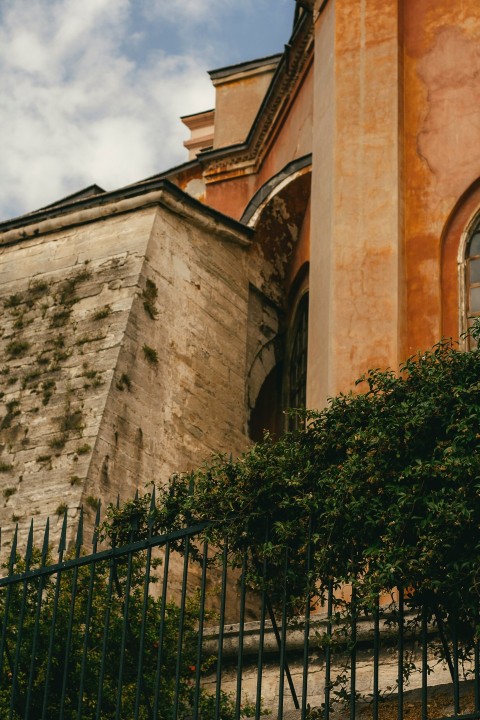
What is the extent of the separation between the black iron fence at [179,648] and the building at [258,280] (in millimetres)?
2458

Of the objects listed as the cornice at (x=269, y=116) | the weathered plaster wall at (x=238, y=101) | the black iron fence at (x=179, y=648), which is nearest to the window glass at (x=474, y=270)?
the cornice at (x=269, y=116)

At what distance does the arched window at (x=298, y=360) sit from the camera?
15.7m

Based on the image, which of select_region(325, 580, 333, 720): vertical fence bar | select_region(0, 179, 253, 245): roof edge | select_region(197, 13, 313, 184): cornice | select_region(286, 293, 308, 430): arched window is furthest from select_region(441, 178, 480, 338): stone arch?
select_region(325, 580, 333, 720): vertical fence bar

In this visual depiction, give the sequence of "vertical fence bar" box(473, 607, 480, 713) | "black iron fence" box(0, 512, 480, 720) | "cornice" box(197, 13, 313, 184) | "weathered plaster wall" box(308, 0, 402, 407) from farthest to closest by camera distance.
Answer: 1. "cornice" box(197, 13, 313, 184)
2. "weathered plaster wall" box(308, 0, 402, 407)
3. "black iron fence" box(0, 512, 480, 720)
4. "vertical fence bar" box(473, 607, 480, 713)

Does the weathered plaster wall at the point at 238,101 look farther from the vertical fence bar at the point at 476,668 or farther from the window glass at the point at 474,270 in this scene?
the vertical fence bar at the point at 476,668

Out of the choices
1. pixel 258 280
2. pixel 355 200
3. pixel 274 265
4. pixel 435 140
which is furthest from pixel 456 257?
pixel 274 265

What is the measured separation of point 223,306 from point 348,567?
8.48 meters

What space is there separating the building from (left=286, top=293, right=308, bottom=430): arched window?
0.07ft

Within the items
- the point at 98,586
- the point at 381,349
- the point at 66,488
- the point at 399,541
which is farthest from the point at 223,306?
the point at 399,541

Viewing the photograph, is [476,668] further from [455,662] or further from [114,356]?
[114,356]

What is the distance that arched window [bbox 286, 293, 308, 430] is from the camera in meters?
15.7

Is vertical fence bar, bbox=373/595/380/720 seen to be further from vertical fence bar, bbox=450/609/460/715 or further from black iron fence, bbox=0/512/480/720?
vertical fence bar, bbox=450/609/460/715

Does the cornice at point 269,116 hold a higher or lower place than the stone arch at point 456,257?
higher

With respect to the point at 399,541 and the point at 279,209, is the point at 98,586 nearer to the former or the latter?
the point at 399,541
